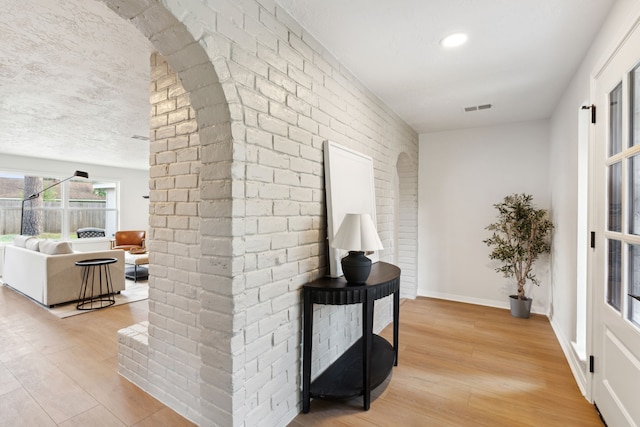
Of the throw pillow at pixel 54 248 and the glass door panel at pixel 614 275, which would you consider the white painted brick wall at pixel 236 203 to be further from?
the throw pillow at pixel 54 248

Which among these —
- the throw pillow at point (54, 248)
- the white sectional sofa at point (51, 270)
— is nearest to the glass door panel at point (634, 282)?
the white sectional sofa at point (51, 270)

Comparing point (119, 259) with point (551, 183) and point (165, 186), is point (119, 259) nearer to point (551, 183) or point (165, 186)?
point (165, 186)

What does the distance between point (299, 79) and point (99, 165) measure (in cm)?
734

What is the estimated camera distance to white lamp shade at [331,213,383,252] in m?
1.87

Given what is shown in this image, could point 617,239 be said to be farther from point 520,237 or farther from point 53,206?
point 53,206

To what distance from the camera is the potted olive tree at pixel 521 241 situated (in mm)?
3529

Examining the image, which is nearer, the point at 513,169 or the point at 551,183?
the point at 551,183

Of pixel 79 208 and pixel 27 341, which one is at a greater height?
pixel 79 208

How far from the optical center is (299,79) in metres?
1.89

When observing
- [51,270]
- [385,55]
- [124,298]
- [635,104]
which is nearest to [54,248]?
[51,270]

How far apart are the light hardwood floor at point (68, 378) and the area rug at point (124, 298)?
14 centimetres

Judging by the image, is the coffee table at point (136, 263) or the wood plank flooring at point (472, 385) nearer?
the wood plank flooring at point (472, 385)

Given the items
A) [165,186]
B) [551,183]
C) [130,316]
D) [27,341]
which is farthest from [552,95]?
[27,341]

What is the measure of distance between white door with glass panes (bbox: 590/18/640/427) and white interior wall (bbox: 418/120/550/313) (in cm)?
206
